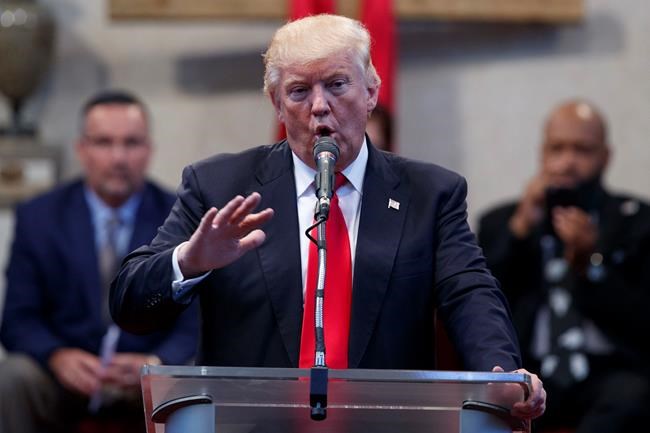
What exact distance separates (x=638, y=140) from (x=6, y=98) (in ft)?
8.57

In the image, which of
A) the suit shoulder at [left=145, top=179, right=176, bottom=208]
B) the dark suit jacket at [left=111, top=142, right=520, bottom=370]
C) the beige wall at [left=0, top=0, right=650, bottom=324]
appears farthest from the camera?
the beige wall at [left=0, top=0, right=650, bottom=324]

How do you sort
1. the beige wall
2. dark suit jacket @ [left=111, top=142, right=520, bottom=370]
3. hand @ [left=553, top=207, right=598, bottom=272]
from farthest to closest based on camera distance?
the beige wall → hand @ [left=553, top=207, right=598, bottom=272] → dark suit jacket @ [left=111, top=142, right=520, bottom=370]

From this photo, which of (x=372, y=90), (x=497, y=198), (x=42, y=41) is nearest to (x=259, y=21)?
(x=42, y=41)

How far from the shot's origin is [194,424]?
202cm

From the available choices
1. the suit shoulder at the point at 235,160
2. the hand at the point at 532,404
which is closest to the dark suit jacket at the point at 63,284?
the suit shoulder at the point at 235,160

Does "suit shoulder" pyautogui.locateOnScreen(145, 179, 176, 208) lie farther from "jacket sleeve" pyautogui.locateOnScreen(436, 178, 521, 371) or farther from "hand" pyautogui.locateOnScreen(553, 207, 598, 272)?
"jacket sleeve" pyautogui.locateOnScreen(436, 178, 521, 371)

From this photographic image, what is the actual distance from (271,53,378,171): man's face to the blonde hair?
0.01 meters

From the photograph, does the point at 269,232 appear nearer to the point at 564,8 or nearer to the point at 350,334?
the point at 350,334

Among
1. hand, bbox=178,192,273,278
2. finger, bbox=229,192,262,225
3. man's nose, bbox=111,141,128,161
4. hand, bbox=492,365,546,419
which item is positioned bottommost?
man's nose, bbox=111,141,128,161

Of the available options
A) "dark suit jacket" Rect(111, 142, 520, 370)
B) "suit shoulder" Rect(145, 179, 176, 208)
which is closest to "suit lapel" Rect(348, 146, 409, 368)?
"dark suit jacket" Rect(111, 142, 520, 370)

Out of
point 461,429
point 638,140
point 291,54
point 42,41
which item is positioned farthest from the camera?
point 638,140

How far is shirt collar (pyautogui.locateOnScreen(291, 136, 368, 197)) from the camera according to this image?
99.3 inches

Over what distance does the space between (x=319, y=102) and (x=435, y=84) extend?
313cm

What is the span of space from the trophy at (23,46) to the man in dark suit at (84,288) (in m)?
0.59
